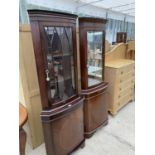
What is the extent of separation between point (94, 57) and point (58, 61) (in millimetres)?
732

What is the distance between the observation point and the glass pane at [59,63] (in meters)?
1.38

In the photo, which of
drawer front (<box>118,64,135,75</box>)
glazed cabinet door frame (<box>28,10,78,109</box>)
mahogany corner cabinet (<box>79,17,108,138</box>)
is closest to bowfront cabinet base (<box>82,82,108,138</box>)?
mahogany corner cabinet (<box>79,17,108,138</box>)

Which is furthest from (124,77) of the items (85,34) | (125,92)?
(85,34)

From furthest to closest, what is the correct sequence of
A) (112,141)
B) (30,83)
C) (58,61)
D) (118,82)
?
(118,82)
(112,141)
(30,83)
(58,61)

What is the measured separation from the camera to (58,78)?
1.54 m

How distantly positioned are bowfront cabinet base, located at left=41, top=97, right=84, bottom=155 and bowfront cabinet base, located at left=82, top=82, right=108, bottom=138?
0.63 ft

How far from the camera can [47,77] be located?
4.50ft

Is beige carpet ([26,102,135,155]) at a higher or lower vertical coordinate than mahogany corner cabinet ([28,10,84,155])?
lower

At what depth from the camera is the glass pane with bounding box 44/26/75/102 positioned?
1.38 meters

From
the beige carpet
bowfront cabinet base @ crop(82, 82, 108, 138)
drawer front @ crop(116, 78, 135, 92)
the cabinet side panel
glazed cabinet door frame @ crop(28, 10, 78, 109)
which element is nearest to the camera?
glazed cabinet door frame @ crop(28, 10, 78, 109)

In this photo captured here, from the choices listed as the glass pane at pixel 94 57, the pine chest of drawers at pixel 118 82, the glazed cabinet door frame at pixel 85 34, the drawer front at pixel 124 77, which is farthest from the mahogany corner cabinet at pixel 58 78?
the drawer front at pixel 124 77

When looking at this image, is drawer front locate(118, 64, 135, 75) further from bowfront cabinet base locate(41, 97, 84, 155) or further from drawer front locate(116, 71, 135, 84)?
bowfront cabinet base locate(41, 97, 84, 155)

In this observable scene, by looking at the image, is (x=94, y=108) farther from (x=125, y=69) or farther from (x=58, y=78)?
(x=125, y=69)
